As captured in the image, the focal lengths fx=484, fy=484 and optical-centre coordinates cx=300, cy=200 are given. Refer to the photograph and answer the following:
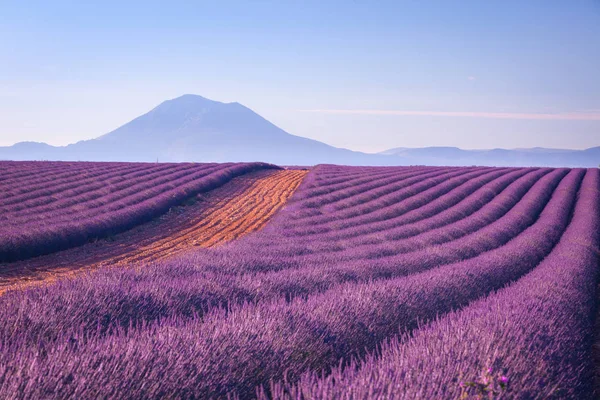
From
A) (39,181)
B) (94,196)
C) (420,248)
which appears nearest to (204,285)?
(420,248)

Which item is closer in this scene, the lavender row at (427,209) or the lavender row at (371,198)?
the lavender row at (427,209)

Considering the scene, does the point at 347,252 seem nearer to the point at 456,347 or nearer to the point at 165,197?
the point at 456,347

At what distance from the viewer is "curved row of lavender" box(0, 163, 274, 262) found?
1060 centimetres

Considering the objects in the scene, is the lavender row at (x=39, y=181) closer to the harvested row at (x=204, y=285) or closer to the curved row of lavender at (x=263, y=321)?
the curved row of lavender at (x=263, y=321)

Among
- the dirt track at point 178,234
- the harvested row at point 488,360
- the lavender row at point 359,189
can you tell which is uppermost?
the lavender row at point 359,189

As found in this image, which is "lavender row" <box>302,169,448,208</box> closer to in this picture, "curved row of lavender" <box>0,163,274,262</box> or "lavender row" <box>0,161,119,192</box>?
"curved row of lavender" <box>0,163,274,262</box>

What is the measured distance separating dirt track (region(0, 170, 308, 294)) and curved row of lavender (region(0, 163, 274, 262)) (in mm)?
329

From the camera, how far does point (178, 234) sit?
13.2m

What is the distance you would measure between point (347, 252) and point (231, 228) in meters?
6.00

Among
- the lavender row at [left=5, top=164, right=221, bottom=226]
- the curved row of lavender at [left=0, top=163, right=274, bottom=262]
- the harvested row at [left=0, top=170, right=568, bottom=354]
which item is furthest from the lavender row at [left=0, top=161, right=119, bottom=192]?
the harvested row at [left=0, top=170, right=568, bottom=354]

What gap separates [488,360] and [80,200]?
1510 cm

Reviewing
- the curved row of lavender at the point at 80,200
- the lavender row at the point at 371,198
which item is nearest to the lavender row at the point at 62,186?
the curved row of lavender at the point at 80,200

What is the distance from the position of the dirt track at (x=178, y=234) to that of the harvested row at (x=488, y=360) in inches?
181

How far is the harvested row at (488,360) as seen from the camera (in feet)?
7.14
